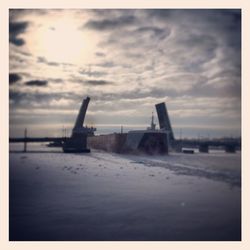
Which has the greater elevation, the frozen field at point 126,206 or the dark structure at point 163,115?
the dark structure at point 163,115

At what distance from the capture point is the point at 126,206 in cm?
379

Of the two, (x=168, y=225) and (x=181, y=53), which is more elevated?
(x=181, y=53)

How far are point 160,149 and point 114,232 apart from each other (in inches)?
271

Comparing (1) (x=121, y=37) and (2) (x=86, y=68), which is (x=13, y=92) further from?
(1) (x=121, y=37)

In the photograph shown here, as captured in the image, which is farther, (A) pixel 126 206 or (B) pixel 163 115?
(B) pixel 163 115

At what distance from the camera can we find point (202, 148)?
15.0 m

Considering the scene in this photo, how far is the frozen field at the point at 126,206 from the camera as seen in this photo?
3.32 m

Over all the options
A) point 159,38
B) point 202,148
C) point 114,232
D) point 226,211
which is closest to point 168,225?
point 114,232

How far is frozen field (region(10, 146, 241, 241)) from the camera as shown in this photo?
3.32 metres

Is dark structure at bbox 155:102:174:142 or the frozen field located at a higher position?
dark structure at bbox 155:102:174:142

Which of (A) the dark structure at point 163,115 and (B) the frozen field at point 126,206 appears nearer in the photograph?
(B) the frozen field at point 126,206

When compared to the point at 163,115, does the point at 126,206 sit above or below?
below

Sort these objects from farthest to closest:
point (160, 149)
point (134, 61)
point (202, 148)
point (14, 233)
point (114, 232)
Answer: point (202, 148)
point (160, 149)
point (134, 61)
point (14, 233)
point (114, 232)

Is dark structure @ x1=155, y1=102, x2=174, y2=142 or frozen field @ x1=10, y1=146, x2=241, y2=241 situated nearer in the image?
frozen field @ x1=10, y1=146, x2=241, y2=241
